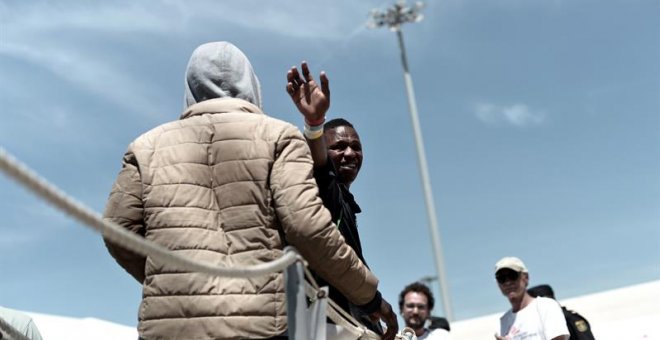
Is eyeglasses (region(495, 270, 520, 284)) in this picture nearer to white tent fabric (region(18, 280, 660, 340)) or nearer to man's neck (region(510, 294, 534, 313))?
man's neck (region(510, 294, 534, 313))

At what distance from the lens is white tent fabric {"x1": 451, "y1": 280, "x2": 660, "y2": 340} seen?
1069 cm

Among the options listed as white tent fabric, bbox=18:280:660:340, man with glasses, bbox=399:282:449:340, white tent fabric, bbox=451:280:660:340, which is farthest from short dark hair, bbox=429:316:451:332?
white tent fabric, bbox=451:280:660:340

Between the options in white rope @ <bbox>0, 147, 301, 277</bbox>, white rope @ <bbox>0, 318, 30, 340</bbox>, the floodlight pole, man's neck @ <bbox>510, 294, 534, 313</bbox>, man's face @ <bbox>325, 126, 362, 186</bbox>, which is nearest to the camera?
white rope @ <bbox>0, 147, 301, 277</bbox>

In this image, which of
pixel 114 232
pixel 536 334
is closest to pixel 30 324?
pixel 114 232

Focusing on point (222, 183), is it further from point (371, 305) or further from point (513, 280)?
point (513, 280)

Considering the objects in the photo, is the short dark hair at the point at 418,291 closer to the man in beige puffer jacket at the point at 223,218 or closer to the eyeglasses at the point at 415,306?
the eyeglasses at the point at 415,306

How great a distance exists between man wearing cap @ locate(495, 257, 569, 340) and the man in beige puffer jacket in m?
3.26

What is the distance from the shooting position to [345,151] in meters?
4.02

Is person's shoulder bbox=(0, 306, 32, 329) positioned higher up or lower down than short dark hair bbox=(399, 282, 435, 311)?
lower down

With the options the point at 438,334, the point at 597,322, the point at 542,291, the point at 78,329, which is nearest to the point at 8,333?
the point at 438,334

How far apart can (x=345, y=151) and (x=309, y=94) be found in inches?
38.2

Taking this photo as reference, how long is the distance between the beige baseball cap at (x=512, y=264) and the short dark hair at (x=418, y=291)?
75 cm

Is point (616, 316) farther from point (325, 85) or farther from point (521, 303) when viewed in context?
point (325, 85)

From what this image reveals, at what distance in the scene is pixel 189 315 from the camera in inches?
100.0
